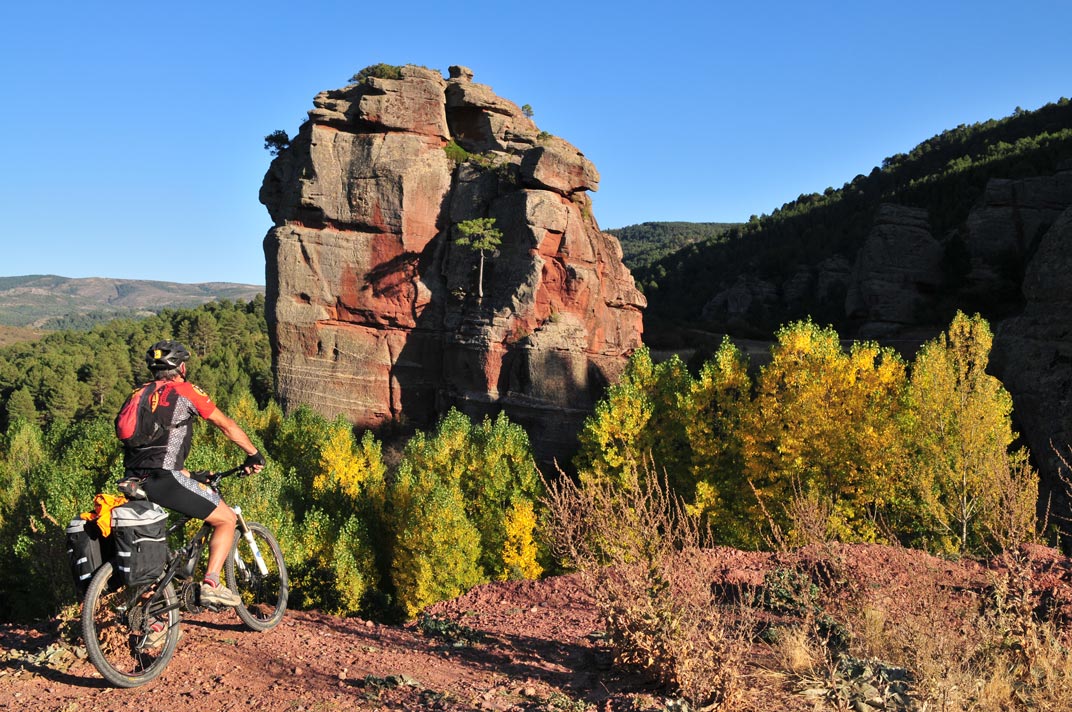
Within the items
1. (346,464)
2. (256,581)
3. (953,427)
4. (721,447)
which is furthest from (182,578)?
(346,464)

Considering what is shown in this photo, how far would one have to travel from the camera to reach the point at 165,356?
20.5 feet

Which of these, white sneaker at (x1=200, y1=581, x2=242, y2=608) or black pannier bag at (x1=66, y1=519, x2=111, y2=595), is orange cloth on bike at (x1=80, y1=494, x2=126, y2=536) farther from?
white sneaker at (x1=200, y1=581, x2=242, y2=608)

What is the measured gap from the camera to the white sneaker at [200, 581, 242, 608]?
627 cm

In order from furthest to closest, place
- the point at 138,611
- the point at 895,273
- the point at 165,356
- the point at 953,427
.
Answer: the point at 895,273 → the point at 953,427 → the point at 165,356 → the point at 138,611

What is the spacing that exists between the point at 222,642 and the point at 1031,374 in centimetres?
3365

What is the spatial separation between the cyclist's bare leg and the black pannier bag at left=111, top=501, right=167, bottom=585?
0.43 metres

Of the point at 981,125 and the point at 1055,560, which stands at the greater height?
the point at 981,125

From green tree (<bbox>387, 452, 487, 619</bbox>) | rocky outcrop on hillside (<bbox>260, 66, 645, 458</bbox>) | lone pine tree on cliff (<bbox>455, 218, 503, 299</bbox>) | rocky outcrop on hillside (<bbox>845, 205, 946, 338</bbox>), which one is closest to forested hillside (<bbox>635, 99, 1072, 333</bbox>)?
rocky outcrop on hillside (<bbox>845, 205, 946, 338</bbox>)

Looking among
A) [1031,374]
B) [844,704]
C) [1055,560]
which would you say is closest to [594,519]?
[844,704]

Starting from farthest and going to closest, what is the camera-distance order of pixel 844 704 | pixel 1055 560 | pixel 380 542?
pixel 380 542 → pixel 1055 560 → pixel 844 704

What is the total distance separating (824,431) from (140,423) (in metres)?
21.0

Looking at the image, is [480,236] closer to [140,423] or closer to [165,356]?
[165,356]

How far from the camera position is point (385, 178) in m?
40.1

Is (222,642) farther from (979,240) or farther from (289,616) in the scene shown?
(979,240)
